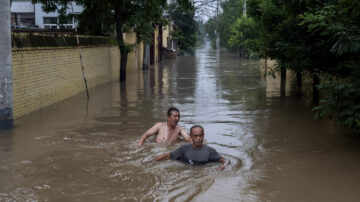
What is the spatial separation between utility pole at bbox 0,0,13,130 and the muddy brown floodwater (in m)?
0.38

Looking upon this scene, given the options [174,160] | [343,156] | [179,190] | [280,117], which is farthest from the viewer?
[280,117]

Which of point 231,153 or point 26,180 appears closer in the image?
point 26,180

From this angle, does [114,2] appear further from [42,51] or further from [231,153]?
[231,153]

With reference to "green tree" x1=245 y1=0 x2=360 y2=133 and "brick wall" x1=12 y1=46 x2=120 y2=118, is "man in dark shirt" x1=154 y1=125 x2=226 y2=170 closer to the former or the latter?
"green tree" x1=245 y1=0 x2=360 y2=133

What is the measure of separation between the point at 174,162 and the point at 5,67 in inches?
180

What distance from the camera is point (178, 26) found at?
213ft

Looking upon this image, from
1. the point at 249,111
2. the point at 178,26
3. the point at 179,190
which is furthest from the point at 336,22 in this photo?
the point at 178,26

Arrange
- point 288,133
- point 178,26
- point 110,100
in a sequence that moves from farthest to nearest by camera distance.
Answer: point 178,26 < point 110,100 < point 288,133

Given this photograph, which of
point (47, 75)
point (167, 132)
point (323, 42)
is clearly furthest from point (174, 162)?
point (47, 75)

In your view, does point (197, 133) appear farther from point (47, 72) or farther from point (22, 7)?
point (22, 7)

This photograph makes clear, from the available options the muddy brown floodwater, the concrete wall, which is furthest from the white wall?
the muddy brown floodwater

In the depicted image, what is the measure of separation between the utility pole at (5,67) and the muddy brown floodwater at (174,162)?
384mm

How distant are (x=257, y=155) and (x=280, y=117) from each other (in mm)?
4279

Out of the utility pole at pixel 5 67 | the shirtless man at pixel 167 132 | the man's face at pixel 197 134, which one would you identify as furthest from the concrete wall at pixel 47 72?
the man's face at pixel 197 134
